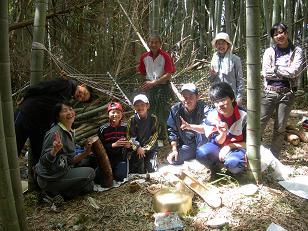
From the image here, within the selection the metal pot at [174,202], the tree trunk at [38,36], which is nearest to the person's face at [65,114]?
the tree trunk at [38,36]

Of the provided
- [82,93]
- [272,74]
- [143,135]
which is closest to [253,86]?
[272,74]

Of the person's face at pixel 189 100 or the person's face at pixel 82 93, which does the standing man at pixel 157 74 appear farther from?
the person's face at pixel 82 93

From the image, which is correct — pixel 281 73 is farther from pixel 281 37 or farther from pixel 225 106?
pixel 225 106

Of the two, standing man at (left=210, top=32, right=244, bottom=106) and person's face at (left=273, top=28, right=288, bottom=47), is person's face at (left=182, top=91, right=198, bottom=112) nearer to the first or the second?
standing man at (left=210, top=32, right=244, bottom=106)

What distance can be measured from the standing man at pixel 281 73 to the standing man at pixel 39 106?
196cm

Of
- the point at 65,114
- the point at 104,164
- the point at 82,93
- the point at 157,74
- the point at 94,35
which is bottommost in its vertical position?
the point at 104,164

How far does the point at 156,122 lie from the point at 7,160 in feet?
6.58

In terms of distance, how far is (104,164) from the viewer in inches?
141

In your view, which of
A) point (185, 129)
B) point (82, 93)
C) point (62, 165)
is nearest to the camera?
point (62, 165)

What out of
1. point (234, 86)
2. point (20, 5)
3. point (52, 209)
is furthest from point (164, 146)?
point (20, 5)

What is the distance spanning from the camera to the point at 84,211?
10.4 feet

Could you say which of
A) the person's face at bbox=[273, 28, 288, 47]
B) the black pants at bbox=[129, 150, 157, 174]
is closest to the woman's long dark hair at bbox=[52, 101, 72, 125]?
the black pants at bbox=[129, 150, 157, 174]

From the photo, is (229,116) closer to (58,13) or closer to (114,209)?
(114,209)

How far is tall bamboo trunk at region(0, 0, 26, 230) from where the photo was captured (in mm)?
2330
